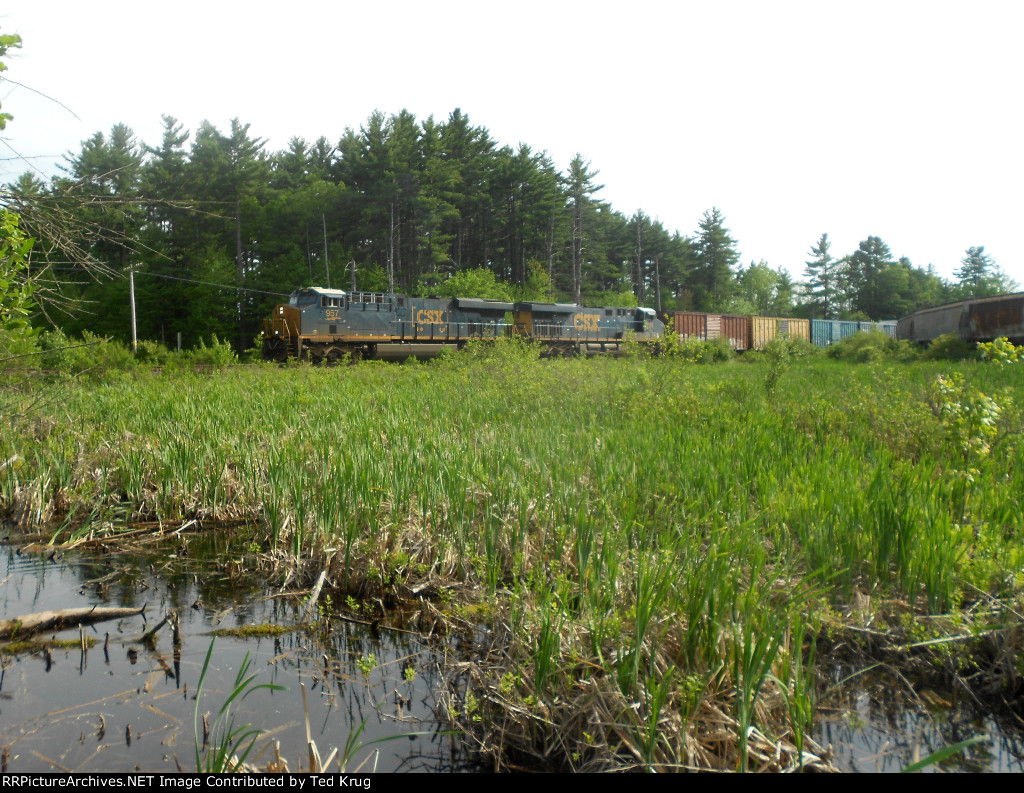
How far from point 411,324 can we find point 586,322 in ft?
33.2

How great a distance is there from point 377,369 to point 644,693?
58.1ft

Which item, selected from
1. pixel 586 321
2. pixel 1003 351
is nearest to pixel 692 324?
pixel 586 321

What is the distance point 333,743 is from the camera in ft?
9.25

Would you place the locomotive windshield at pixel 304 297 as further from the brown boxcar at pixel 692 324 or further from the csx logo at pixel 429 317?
the brown boxcar at pixel 692 324

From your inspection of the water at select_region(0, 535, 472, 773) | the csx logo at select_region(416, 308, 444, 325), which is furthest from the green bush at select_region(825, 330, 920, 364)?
the water at select_region(0, 535, 472, 773)

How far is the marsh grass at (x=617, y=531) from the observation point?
2717mm

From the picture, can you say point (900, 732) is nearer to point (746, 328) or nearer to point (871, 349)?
point (871, 349)

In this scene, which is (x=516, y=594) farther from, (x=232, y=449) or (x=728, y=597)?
(x=232, y=449)

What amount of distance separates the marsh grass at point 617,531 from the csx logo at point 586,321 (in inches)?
963

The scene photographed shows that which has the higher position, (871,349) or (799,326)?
(799,326)

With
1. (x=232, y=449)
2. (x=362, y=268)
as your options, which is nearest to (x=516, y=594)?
(x=232, y=449)

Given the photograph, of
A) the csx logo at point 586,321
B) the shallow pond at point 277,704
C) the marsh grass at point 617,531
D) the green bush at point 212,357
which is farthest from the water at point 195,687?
the csx logo at point 586,321

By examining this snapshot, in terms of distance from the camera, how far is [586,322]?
34125mm

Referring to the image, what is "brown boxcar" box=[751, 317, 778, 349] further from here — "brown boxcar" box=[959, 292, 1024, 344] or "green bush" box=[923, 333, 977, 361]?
"green bush" box=[923, 333, 977, 361]
